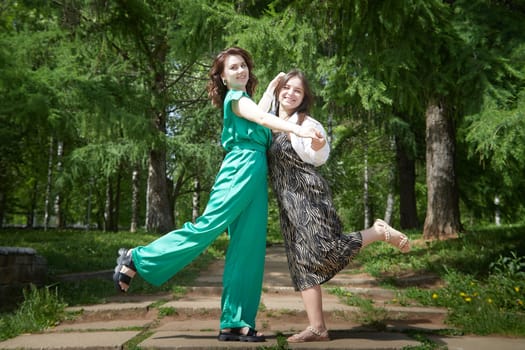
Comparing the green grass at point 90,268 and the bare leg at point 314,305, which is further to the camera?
the green grass at point 90,268

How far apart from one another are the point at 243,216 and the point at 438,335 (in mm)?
1626

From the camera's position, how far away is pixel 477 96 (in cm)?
529

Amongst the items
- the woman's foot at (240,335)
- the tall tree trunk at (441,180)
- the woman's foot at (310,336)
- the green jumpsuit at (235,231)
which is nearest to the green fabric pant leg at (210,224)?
the green jumpsuit at (235,231)

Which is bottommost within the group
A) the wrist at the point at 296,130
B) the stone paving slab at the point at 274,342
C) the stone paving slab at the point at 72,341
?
the stone paving slab at the point at 72,341

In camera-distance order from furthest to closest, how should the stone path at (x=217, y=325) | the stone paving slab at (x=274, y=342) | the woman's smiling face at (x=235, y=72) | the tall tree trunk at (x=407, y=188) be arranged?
1. the tall tree trunk at (x=407, y=188)
2. the woman's smiling face at (x=235, y=72)
3. the stone path at (x=217, y=325)
4. the stone paving slab at (x=274, y=342)

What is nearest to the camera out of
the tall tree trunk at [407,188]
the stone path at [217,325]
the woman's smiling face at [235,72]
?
the stone path at [217,325]

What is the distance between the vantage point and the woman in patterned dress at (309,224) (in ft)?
10.0

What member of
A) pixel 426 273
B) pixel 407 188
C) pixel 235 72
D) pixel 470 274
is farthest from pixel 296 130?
pixel 407 188

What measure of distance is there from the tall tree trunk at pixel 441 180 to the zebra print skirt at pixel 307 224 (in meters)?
6.23

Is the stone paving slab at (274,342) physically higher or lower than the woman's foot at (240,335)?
lower

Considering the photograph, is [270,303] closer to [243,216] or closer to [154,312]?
[154,312]

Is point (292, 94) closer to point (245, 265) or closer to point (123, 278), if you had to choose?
point (245, 265)

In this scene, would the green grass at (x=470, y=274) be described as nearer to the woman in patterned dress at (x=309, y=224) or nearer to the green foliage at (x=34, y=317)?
the woman in patterned dress at (x=309, y=224)

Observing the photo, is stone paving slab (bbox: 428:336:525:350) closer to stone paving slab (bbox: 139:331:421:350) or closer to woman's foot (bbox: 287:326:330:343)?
stone paving slab (bbox: 139:331:421:350)
